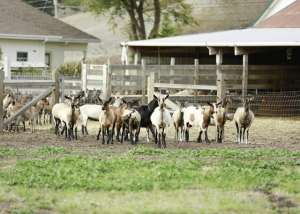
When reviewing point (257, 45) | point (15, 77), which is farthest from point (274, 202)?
point (15, 77)

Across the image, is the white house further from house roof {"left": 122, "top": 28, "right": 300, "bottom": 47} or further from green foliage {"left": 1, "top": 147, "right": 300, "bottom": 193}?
green foliage {"left": 1, "top": 147, "right": 300, "bottom": 193}

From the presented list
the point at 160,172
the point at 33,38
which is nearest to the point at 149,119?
the point at 160,172

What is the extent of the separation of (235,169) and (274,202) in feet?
8.61

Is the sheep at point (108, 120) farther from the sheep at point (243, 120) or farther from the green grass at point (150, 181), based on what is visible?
the green grass at point (150, 181)

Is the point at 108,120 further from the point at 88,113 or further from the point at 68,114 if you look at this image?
the point at 88,113

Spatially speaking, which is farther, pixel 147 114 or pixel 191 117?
pixel 191 117

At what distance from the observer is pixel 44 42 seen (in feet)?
143

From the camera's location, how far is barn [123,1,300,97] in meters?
29.0

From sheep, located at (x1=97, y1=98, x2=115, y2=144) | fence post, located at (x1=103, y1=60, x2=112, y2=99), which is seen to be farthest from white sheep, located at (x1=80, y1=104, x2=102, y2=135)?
fence post, located at (x1=103, y1=60, x2=112, y2=99)

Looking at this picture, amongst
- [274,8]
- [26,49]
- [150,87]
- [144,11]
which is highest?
[144,11]

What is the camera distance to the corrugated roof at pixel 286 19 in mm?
33594

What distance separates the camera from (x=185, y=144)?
66.0 feet

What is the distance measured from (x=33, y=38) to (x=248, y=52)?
15.4 m

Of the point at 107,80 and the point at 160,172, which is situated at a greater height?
the point at 107,80
